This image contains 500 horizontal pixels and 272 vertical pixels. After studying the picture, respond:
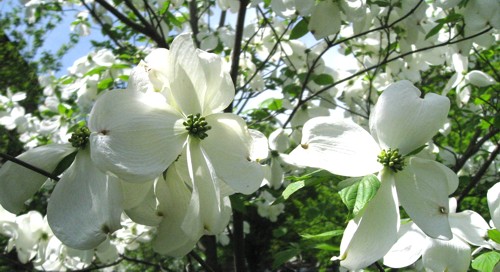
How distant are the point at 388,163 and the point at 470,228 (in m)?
0.26

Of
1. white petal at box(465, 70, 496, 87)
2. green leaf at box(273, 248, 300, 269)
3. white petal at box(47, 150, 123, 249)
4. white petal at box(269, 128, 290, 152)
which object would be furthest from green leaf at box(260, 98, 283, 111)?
white petal at box(47, 150, 123, 249)

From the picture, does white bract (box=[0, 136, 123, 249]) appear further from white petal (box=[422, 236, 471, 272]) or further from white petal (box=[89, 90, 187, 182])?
white petal (box=[422, 236, 471, 272])

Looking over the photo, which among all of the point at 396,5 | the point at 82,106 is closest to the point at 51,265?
the point at 82,106

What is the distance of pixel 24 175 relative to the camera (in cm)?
69

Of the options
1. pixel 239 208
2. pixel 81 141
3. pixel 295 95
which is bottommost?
pixel 295 95

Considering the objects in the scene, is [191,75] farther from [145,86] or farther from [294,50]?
[294,50]

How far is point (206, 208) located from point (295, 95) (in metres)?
1.41

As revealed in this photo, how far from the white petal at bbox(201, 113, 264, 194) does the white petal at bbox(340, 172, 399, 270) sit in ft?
0.49

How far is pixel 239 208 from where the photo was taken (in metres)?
0.91

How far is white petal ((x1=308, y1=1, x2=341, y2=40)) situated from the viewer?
4.38 feet

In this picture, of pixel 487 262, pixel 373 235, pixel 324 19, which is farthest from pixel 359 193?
pixel 324 19

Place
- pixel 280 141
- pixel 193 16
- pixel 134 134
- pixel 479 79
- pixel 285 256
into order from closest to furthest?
pixel 134 134
pixel 285 256
pixel 479 79
pixel 280 141
pixel 193 16

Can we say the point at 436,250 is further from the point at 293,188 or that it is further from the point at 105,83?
the point at 105,83

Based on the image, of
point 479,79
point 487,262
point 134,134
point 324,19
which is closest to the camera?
point 134,134
